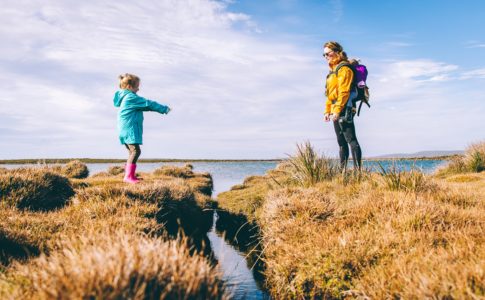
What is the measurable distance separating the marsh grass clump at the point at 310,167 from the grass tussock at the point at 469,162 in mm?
10224

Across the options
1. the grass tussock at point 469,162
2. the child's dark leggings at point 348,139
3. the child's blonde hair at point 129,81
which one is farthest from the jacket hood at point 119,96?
the grass tussock at point 469,162

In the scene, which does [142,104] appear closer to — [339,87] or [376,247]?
[339,87]

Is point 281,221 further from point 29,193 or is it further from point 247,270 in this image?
point 29,193

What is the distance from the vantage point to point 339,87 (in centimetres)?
Result: 788

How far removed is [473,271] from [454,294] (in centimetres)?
29

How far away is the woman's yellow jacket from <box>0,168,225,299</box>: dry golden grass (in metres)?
4.03

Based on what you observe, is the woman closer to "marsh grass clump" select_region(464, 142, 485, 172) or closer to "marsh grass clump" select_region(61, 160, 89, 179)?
"marsh grass clump" select_region(464, 142, 485, 172)

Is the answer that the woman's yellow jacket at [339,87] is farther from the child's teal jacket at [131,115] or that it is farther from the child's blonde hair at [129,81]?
the child's blonde hair at [129,81]

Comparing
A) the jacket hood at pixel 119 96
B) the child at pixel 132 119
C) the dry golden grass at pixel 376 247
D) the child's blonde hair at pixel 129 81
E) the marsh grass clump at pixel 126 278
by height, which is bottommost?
the dry golden grass at pixel 376 247

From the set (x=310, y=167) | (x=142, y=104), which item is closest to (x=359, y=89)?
(x=310, y=167)

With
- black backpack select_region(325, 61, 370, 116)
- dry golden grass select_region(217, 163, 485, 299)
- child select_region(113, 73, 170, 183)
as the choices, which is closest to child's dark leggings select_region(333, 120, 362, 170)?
black backpack select_region(325, 61, 370, 116)

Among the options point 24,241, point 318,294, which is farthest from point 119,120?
point 318,294

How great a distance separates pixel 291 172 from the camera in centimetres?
969

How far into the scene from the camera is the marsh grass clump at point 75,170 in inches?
809
